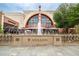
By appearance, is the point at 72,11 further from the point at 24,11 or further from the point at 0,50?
the point at 0,50

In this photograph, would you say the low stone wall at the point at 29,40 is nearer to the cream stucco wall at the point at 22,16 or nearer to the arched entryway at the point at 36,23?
the arched entryway at the point at 36,23

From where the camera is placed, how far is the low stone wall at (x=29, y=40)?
5398 mm

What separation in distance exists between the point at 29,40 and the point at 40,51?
33 centimetres

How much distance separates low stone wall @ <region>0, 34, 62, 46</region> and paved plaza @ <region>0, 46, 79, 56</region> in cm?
9

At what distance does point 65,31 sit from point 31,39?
0.65 m

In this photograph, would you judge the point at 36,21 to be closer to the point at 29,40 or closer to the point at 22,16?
the point at 22,16

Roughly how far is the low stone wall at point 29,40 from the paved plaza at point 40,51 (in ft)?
0.30

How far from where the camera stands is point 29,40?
5461 millimetres

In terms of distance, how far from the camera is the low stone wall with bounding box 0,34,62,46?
17.7 ft

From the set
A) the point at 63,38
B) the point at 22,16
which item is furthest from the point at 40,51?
the point at 22,16

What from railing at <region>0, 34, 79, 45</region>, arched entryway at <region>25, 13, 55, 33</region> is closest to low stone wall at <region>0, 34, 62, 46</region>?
railing at <region>0, 34, 79, 45</region>

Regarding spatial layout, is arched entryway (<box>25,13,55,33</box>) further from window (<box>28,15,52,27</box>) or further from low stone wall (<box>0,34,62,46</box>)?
low stone wall (<box>0,34,62,46</box>)

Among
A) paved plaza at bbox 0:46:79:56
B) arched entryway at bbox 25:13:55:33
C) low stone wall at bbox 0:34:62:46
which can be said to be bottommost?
paved plaza at bbox 0:46:79:56

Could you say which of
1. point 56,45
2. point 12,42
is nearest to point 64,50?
A: point 56,45
